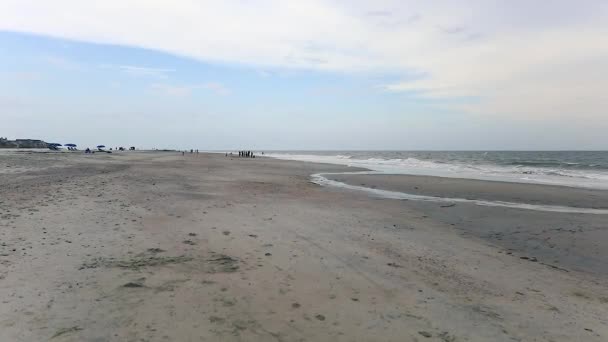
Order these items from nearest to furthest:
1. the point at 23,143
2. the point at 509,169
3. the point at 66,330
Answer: the point at 66,330 → the point at 509,169 → the point at 23,143

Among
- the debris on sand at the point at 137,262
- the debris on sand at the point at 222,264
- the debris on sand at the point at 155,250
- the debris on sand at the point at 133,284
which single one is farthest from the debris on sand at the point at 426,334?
the debris on sand at the point at 155,250

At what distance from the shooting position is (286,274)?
20.7ft

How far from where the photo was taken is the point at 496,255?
27.3 feet

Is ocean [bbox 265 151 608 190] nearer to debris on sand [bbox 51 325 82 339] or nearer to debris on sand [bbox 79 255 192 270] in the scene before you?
debris on sand [bbox 79 255 192 270]

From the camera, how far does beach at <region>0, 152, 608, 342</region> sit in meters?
4.47

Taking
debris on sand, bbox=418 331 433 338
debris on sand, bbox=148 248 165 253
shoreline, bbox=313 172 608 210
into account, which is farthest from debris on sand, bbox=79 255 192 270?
shoreline, bbox=313 172 608 210

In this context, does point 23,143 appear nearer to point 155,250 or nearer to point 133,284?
point 155,250

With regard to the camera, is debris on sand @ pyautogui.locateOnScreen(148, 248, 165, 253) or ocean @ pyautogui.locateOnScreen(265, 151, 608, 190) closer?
debris on sand @ pyautogui.locateOnScreen(148, 248, 165, 253)

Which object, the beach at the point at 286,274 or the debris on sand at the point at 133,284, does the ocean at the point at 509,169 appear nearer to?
the beach at the point at 286,274

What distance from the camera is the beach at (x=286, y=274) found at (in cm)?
447

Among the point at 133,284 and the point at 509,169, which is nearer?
the point at 133,284

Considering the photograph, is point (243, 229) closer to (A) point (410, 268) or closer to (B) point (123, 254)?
(B) point (123, 254)

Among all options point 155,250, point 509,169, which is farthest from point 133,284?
point 509,169

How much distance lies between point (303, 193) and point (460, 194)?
834 cm
